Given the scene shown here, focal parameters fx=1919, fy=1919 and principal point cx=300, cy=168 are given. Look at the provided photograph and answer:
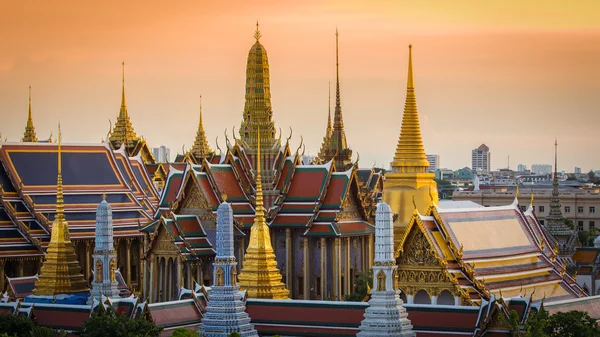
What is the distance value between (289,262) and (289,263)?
0.04 meters

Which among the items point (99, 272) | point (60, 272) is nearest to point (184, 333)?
point (99, 272)

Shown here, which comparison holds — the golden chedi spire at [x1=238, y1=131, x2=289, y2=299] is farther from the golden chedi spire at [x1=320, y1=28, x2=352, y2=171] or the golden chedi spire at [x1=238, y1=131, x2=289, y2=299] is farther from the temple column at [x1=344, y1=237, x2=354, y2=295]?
the golden chedi spire at [x1=320, y1=28, x2=352, y2=171]

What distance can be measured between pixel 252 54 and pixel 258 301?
Result: 2307cm

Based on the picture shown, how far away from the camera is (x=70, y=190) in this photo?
71.6 metres

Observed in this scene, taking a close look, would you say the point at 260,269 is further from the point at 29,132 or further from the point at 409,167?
the point at 29,132

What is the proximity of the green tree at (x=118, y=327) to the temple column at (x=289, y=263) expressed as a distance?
19.7 metres

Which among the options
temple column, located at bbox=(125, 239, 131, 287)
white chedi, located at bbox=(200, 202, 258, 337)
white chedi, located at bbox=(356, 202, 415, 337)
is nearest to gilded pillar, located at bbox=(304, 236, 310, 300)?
temple column, located at bbox=(125, 239, 131, 287)

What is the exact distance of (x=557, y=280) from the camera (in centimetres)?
5369

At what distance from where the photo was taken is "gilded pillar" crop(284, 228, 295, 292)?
66.9 m

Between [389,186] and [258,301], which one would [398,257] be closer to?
[258,301]

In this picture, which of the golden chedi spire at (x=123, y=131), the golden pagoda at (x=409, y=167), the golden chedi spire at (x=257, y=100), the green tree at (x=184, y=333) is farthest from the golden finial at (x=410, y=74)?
the golden chedi spire at (x=123, y=131)

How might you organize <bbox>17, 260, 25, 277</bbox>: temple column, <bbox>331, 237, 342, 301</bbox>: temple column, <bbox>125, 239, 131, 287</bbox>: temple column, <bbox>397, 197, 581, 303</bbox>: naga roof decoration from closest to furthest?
<bbox>397, 197, 581, 303</bbox>: naga roof decoration < <bbox>331, 237, 342, 301</bbox>: temple column < <bbox>17, 260, 25, 277</bbox>: temple column < <bbox>125, 239, 131, 287</bbox>: temple column

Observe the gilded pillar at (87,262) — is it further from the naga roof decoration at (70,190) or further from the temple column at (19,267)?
the temple column at (19,267)

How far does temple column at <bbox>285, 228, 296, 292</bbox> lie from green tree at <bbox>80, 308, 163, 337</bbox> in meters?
19.7
